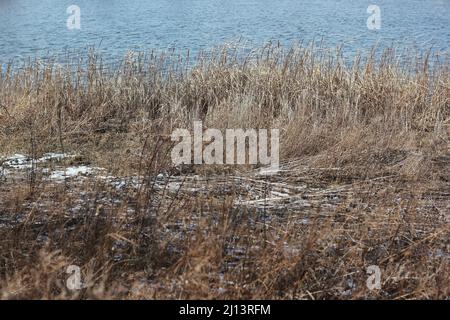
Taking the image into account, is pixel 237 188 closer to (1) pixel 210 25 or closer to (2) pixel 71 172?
(2) pixel 71 172

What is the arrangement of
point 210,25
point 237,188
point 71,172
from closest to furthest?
point 237,188 → point 71,172 → point 210,25

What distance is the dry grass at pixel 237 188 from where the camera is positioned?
322 cm

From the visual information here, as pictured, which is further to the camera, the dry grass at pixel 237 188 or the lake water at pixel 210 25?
the lake water at pixel 210 25

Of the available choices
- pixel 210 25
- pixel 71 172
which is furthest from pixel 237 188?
pixel 210 25

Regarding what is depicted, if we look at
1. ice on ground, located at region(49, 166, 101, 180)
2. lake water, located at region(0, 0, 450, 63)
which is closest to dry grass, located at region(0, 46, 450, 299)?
ice on ground, located at region(49, 166, 101, 180)

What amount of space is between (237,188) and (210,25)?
11210 millimetres

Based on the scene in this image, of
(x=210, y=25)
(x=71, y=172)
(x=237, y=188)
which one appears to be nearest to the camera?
(x=237, y=188)

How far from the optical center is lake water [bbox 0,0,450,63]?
12.6 metres

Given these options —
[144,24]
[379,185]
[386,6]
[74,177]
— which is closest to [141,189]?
[74,177]

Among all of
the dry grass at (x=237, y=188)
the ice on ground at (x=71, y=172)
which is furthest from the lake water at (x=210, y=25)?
the ice on ground at (x=71, y=172)

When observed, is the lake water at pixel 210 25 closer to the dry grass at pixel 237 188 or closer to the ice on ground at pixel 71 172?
the dry grass at pixel 237 188

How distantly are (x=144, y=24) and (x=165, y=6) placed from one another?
4.46 meters

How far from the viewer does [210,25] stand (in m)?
15.2

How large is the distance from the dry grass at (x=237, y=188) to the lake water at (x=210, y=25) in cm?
291
